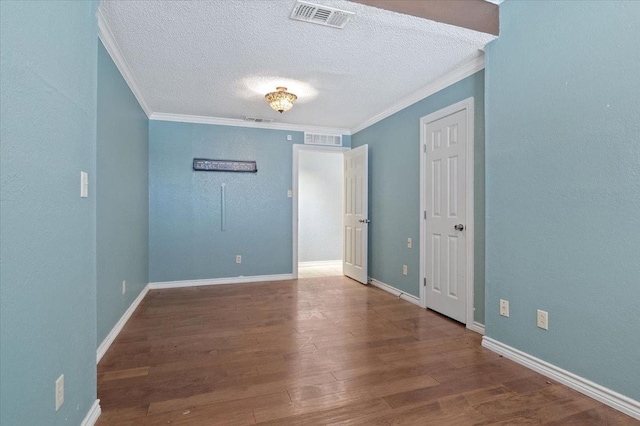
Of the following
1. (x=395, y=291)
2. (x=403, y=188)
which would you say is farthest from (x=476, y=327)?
(x=403, y=188)

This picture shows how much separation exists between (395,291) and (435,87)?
2.48 m

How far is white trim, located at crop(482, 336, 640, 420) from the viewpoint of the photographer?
69.3 inches

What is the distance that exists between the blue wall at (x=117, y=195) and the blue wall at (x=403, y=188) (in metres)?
3.07

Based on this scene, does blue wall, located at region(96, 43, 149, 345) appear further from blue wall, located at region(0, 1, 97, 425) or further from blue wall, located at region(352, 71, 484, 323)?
blue wall, located at region(352, 71, 484, 323)

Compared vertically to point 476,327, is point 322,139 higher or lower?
higher

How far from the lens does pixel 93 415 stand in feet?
5.52

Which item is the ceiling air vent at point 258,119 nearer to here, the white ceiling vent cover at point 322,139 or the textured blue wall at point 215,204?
the textured blue wall at point 215,204

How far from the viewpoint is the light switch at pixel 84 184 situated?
159cm

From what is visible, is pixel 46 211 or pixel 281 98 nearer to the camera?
pixel 46 211

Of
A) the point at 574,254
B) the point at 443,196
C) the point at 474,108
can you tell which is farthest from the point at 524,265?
the point at 474,108

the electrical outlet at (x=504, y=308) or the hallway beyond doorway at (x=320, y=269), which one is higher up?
the electrical outlet at (x=504, y=308)

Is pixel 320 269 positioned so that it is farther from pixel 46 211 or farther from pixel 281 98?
pixel 46 211

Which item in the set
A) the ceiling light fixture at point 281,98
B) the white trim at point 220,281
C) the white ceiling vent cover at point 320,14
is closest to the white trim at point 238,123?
the ceiling light fixture at point 281,98

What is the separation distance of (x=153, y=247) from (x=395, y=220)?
132 inches
